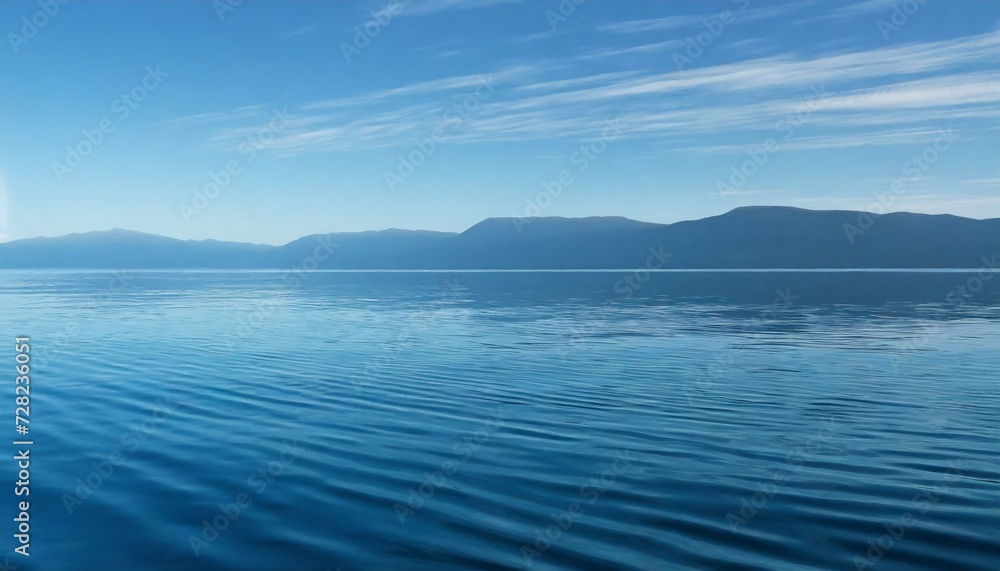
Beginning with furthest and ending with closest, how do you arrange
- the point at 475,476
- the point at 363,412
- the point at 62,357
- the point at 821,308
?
the point at 821,308, the point at 62,357, the point at 363,412, the point at 475,476

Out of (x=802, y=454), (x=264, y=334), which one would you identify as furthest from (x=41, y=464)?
(x=264, y=334)

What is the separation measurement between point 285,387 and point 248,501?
31.0 ft

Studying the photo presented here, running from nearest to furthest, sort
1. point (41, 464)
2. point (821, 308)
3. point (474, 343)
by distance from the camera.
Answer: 1. point (41, 464)
2. point (474, 343)
3. point (821, 308)

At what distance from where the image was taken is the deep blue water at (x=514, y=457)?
27.4 ft

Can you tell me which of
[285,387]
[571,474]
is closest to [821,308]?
[285,387]

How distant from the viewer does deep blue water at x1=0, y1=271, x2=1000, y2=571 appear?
8.35m

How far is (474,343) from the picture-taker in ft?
94.7

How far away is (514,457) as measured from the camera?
12141 mm

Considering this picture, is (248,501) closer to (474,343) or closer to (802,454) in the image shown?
(802,454)

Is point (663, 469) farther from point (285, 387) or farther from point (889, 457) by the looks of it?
point (285, 387)

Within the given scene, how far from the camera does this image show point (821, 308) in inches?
1949

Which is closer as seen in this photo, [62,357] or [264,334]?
[62,357]

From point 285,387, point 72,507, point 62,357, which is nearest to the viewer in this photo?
point 72,507

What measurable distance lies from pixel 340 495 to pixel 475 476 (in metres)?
1.96
